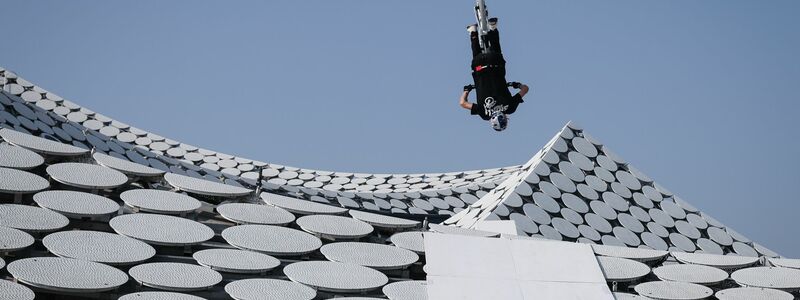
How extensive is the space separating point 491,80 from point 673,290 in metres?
4.40

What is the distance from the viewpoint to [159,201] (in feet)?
59.4

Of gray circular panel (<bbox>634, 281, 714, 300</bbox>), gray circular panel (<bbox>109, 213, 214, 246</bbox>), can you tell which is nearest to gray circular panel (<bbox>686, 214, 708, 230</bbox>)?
gray circular panel (<bbox>634, 281, 714, 300</bbox>)

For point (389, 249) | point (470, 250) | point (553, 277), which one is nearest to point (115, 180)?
point (389, 249)

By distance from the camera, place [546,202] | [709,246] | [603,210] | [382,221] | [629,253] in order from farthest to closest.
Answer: [603,210]
[709,246]
[546,202]
[629,253]
[382,221]

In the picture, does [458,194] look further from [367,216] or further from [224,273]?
[224,273]

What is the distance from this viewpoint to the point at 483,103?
17984mm

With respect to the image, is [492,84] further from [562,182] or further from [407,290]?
[562,182]

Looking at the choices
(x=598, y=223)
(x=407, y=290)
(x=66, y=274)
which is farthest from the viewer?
(x=598, y=223)

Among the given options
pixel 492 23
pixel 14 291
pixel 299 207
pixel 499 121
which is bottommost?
pixel 14 291

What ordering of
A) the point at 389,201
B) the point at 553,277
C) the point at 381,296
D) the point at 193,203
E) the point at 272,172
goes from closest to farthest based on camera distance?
the point at 381,296
the point at 553,277
the point at 193,203
the point at 389,201
the point at 272,172

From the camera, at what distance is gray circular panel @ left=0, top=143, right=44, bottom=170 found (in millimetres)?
18172

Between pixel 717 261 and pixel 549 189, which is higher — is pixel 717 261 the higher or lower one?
the lower one

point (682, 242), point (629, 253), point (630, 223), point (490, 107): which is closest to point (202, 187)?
point (490, 107)

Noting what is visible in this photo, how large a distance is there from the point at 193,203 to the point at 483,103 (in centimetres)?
494
